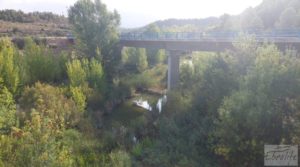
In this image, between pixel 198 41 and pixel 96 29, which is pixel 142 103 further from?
pixel 96 29

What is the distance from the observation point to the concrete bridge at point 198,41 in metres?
27.5

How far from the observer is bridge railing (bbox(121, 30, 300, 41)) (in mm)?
27523

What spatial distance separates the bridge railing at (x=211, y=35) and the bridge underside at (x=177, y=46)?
46 cm

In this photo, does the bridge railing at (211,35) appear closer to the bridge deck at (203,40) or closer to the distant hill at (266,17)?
the bridge deck at (203,40)

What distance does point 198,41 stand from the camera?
3703 centimetres

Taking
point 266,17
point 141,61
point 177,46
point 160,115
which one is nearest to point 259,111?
point 160,115

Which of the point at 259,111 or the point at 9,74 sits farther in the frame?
the point at 9,74

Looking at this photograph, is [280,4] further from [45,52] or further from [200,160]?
[200,160]

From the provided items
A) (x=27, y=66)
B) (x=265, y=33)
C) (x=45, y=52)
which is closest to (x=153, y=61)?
(x=45, y=52)

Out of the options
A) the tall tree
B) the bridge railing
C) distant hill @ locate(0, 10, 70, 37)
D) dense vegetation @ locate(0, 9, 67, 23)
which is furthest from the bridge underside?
dense vegetation @ locate(0, 9, 67, 23)

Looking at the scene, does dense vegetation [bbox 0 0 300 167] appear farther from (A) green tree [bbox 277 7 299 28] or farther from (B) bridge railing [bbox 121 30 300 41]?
(A) green tree [bbox 277 7 299 28]

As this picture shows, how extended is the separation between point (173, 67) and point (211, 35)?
28.7 ft

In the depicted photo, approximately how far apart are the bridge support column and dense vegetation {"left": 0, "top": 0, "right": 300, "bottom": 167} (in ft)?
4.57

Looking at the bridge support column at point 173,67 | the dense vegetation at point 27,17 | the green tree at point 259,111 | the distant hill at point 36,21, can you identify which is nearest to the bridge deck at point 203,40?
the bridge support column at point 173,67
